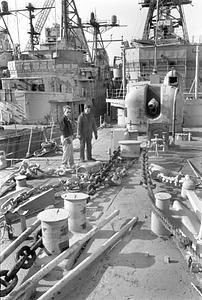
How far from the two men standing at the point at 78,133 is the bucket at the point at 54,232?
12.4 feet

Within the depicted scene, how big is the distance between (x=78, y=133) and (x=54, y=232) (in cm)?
437

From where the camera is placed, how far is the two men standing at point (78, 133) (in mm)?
6777

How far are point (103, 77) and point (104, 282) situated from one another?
28934mm

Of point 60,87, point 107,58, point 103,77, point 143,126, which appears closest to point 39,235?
point 143,126

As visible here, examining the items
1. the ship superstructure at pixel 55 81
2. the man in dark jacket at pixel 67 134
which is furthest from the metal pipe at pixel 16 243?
the ship superstructure at pixel 55 81

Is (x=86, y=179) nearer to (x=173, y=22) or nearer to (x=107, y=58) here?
(x=173, y=22)

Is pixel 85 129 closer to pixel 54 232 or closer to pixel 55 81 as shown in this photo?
pixel 54 232

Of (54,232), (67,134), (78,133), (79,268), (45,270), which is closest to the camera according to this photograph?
(45,270)

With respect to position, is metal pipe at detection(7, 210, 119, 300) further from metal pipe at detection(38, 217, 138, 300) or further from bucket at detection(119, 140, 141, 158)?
bucket at detection(119, 140, 141, 158)

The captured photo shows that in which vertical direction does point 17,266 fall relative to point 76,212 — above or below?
below

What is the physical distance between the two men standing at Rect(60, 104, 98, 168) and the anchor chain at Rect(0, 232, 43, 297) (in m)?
3.62

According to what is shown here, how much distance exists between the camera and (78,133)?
7.26 meters

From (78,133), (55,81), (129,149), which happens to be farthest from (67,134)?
(55,81)

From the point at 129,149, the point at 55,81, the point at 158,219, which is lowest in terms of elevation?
the point at 158,219
